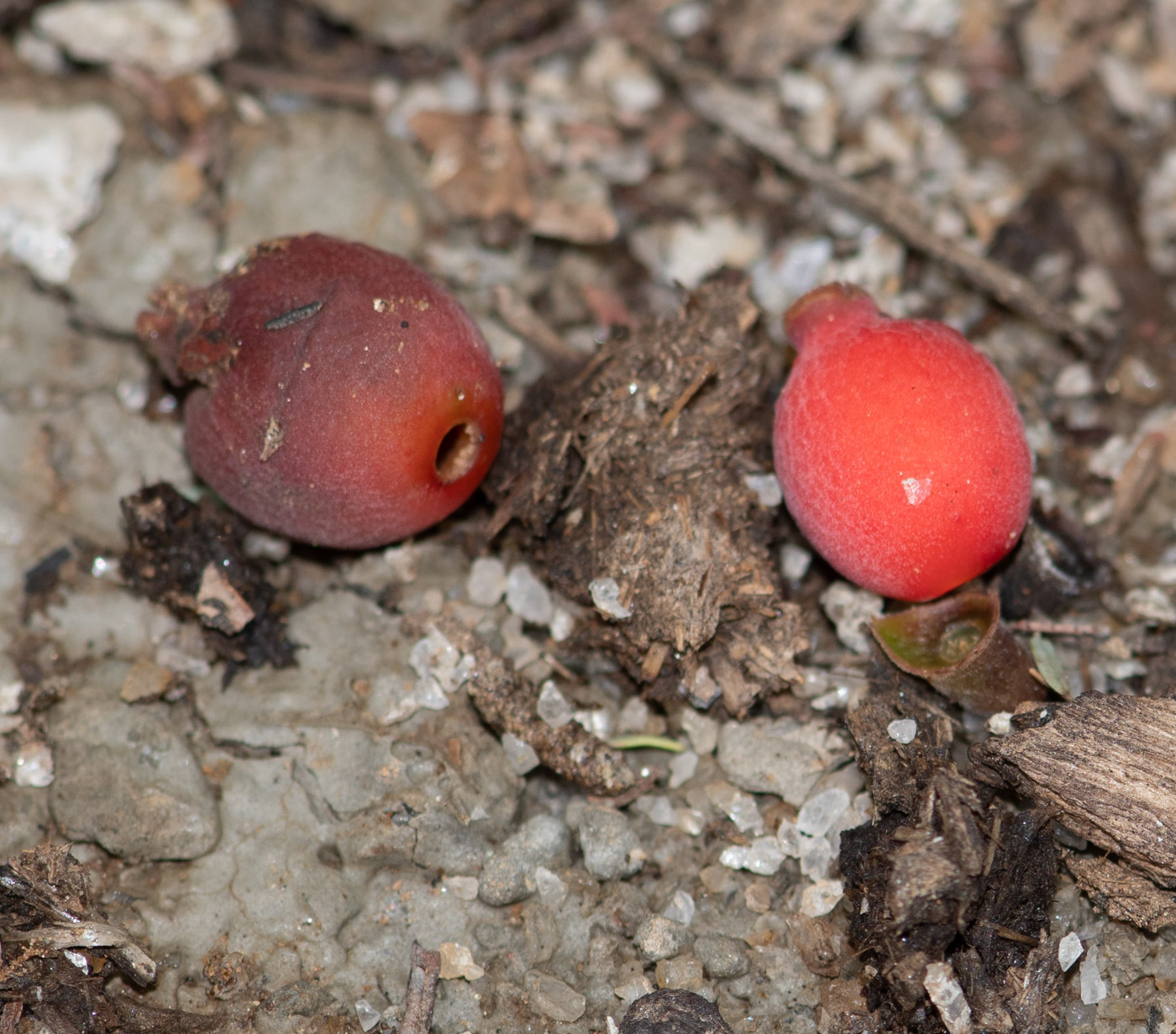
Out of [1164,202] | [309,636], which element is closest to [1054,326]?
[1164,202]

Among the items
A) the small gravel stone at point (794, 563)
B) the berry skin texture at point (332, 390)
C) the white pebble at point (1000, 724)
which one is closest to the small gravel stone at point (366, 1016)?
the berry skin texture at point (332, 390)

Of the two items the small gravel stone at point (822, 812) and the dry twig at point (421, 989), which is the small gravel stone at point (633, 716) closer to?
the small gravel stone at point (822, 812)

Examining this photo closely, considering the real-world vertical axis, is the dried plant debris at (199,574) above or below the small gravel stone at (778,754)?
above

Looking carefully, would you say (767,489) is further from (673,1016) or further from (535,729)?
(673,1016)

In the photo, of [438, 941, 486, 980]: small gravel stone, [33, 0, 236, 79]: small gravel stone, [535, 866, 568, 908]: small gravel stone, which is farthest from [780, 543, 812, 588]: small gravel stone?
[33, 0, 236, 79]: small gravel stone

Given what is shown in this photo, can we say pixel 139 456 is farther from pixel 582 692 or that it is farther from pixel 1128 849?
pixel 1128 849

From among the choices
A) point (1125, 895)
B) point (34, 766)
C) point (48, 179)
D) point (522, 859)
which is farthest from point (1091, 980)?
point (48, 179)
